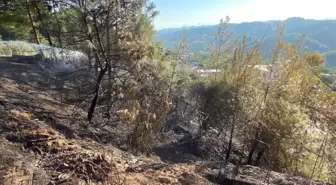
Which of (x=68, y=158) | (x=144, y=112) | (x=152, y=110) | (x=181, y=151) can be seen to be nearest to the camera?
(x=68, y=158)

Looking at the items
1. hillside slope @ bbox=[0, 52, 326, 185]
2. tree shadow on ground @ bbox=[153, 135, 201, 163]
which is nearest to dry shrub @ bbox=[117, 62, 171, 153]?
hillside slope @ bbox=[0, 52, 326, 185]

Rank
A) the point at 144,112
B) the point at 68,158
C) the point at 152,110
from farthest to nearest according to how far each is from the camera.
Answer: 1. the point at 152,110
2. the point at 144,112
3. the point at 68,158

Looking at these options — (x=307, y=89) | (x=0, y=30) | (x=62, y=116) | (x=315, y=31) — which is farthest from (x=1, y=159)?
(x=315, y=31)

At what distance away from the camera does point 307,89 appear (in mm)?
9508

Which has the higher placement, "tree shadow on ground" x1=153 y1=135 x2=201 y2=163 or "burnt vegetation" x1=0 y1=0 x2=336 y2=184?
"burnt vegetation" x1=0 y1=0 x2=336 y2=184

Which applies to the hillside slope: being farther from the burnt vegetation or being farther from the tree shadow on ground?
the tree shadow on ground

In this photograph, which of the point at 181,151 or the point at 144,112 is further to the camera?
the point at 181,151

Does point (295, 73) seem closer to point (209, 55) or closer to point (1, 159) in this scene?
point (209, 55)

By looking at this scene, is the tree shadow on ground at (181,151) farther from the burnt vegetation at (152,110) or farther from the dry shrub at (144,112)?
the dry shrub at (144,112)

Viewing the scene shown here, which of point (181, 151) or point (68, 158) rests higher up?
point (68, 158)

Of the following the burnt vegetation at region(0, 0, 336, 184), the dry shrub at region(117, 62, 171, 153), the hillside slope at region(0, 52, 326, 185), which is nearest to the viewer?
the hillside slope at region(0, 52, 326, 185)

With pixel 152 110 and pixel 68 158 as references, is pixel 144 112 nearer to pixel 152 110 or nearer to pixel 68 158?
pixel 152 110

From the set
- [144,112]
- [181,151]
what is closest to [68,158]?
[144,112]

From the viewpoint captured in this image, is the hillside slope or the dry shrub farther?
the dry shrub
